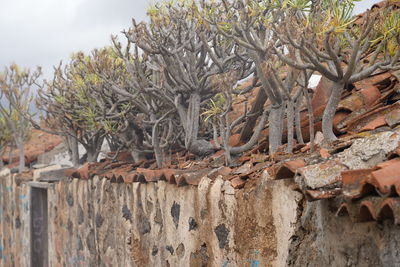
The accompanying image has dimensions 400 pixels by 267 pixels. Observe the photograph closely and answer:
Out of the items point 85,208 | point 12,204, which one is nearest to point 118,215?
point 85,208

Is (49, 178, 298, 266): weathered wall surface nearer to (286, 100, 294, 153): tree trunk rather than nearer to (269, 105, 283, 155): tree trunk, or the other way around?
(286, 100, 294, 153): tree trunk

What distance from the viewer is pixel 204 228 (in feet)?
13.4

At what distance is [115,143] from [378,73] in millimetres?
4507

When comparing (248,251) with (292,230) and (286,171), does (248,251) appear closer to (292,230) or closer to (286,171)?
(292,230)

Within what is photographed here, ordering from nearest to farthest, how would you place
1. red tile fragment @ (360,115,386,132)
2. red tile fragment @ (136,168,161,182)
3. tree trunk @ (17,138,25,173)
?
1. red tile fragment @ (360,115,386,132)
2. red tile fragment @ (136,168,161,182)
3. tree trunk @ (17,138,25,173)

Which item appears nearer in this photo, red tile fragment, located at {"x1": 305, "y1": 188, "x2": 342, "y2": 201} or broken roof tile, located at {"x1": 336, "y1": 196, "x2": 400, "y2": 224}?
broken roof tile, located at {"x1": 336, "y1": 196, "x2": 400, "y2": 224}

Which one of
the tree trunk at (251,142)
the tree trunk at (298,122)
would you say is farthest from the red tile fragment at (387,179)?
the tree trunk at (251,142)

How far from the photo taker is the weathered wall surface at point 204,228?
2.62m

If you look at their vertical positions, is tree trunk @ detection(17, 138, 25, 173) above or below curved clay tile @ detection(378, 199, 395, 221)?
above

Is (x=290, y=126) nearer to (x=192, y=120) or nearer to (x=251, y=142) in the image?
(x=251, y=142)

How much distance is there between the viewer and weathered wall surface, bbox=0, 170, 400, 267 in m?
2.62

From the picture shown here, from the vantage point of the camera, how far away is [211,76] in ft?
20.1

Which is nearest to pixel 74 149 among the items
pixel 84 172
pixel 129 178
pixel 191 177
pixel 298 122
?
pixel 84 172

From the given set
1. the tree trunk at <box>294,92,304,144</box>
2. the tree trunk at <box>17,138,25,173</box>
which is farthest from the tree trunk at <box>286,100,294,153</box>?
the tree trunk at <box>17,138,25,173</box>
